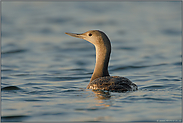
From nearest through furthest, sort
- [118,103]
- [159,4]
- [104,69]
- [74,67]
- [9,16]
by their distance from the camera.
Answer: [118,103], [104,69], [74,67], [9,16], [159,4]

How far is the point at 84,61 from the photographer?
12555 millimetres

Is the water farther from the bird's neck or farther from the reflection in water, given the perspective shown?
the bird's neck

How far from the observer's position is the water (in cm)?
628

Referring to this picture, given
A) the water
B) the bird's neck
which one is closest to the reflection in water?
the water

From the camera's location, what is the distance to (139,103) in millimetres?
6578

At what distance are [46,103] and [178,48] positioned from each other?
348 inches

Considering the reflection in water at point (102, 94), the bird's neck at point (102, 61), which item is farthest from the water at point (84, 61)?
the bird's neck at point (102, 61)

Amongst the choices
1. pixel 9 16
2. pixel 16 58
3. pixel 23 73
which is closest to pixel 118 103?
pixel 23 73

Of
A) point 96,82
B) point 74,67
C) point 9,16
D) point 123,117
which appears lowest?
point 123,117

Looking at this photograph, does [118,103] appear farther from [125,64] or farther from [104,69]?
[125,64]

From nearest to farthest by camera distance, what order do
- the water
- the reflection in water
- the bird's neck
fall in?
the water < the reflection in water < the bird's neck

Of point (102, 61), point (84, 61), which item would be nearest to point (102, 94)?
point (102, 61)

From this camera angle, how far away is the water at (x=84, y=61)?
6.28 m

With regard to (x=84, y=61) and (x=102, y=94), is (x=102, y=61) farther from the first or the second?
(x=84, y=61)
